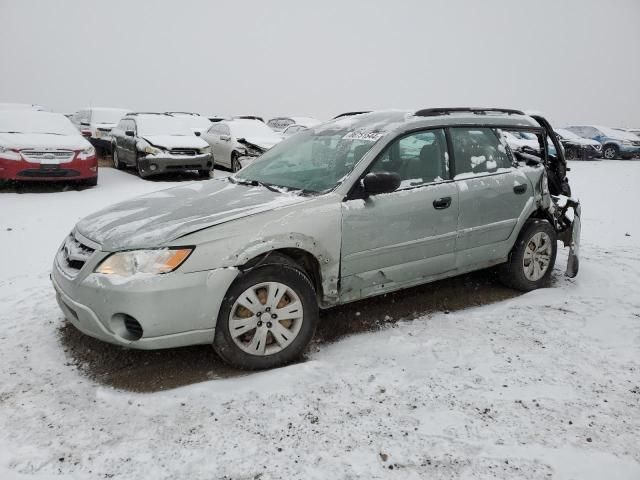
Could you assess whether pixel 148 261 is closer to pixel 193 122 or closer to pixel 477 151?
pixel 477 151

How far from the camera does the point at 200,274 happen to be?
2.92 m

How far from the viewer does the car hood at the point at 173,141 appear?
1149 centimetres

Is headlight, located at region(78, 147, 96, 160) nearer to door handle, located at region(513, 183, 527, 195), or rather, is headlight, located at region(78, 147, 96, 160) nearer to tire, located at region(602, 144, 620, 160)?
door handle, located at region(513, 183, 527, 195)

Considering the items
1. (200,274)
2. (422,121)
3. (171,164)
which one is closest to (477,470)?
(200,274)

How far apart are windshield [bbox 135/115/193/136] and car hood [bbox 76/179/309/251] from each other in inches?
352

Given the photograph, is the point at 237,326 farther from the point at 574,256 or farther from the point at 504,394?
the point at 574,256

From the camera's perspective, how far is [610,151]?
2284 centimetres

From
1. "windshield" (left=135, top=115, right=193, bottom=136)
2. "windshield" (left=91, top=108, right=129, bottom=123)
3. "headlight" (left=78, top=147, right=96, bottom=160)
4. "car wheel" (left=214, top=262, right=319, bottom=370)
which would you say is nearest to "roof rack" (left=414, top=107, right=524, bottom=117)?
"car wheel" (left=214, top=262, right=319, bottom=370)

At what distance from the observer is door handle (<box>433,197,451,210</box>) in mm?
3855

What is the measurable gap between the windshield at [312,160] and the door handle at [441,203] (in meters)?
0.66

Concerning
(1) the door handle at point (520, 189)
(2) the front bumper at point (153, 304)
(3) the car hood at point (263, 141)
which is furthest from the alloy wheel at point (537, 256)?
(3) the car hood at point (263, 141)

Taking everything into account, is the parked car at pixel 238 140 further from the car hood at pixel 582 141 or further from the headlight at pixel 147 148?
the car hood at pixel 582 141

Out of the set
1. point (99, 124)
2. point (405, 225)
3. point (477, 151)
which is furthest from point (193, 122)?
point (405, 225)

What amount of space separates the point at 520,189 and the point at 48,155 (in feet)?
28.3
